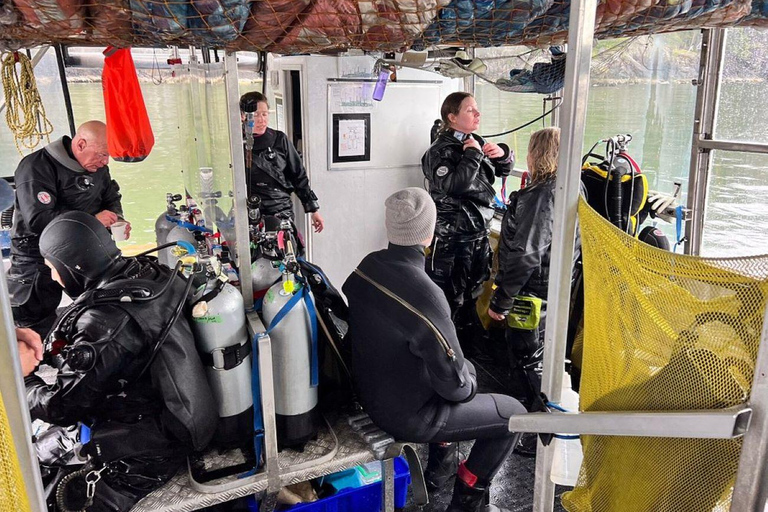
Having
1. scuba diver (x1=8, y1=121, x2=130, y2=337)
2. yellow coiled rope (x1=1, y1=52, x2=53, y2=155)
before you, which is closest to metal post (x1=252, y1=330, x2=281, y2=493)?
scuba diver (x1=8, y1=121, x2=130, y2=337)

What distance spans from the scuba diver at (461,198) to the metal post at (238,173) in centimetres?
216

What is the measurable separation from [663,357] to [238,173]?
5.12ft

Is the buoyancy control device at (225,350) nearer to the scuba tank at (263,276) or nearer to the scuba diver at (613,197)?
the scuba tank at (263,276)

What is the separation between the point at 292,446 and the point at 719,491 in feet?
5.13

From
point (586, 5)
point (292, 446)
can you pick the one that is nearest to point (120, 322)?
point (292, 446)

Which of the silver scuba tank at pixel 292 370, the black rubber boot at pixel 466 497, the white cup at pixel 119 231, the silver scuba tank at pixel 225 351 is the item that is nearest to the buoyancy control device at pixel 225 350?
the silver scuba tank at pixel 225 351

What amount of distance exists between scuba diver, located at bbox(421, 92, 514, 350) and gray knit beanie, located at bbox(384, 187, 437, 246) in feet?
5.68

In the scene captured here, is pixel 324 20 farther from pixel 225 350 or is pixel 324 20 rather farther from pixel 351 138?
pixel 351 138

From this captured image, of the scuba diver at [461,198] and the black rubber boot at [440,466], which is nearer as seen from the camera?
the black rubber boot at [440,466]

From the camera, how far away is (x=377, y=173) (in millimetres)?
5223

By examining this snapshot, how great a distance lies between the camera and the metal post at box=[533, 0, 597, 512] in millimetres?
1655

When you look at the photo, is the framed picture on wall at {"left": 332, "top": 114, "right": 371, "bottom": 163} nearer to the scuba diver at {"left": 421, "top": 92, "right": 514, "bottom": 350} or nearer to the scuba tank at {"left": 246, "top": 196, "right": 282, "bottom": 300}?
the scuba diver at {"left": 421, "top": 92, "right": 514, "bottom": 350}

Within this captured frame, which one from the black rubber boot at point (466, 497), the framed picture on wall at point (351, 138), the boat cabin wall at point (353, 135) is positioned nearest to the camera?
the black rubber boot at point (466, 497)

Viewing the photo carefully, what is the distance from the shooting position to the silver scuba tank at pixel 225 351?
2090 mm
